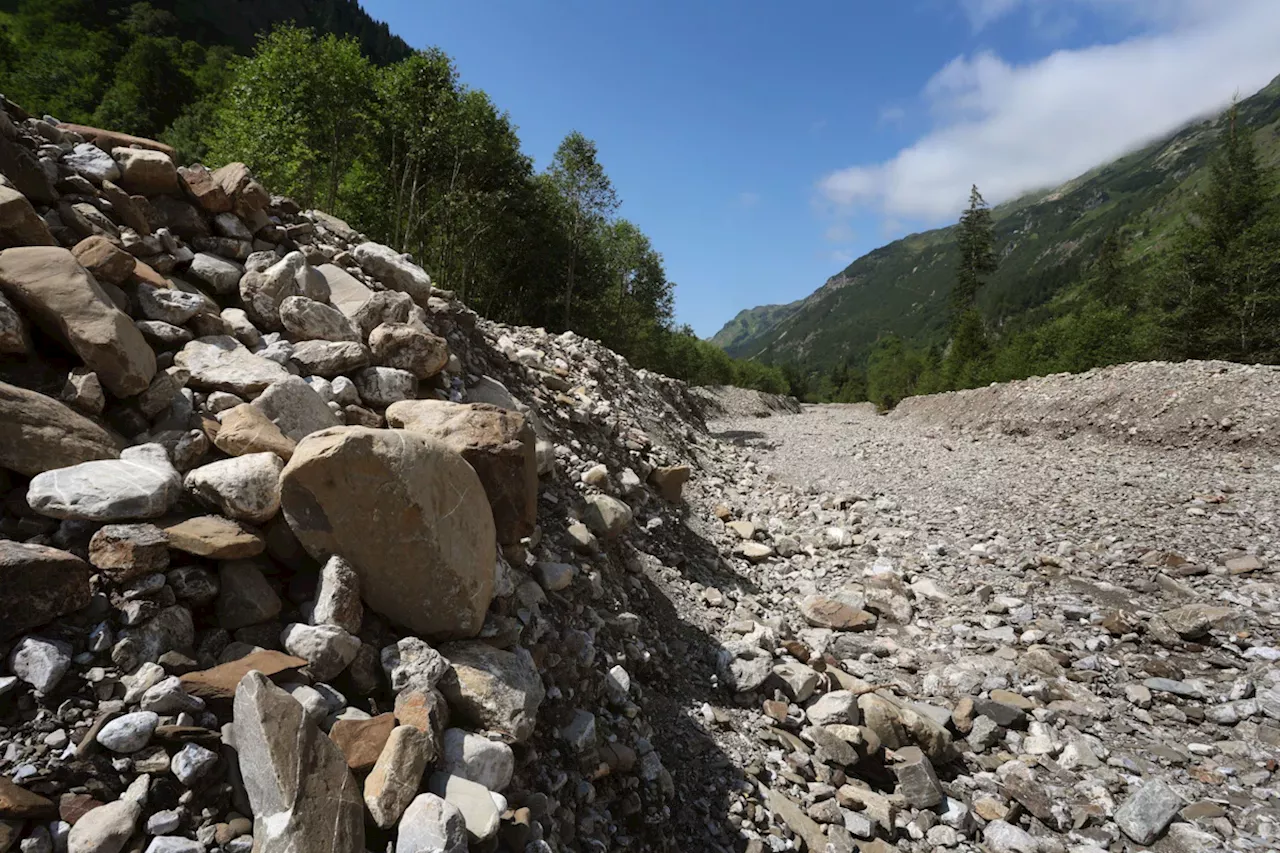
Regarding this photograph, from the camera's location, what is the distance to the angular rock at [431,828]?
2.03 metres

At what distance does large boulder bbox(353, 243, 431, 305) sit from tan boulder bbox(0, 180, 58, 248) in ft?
9.43

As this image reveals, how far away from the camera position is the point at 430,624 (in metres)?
3.04

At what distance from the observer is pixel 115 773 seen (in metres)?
→ 1.91

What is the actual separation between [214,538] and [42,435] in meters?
0.91

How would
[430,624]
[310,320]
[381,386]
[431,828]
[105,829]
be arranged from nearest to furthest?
[105,829]
[431,828]
[430,624]
[381,386]
[310,320]

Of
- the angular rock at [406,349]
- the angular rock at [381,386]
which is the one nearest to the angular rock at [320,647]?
the angular rock at [381,386]

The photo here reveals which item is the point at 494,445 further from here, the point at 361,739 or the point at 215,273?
the point at 215,273

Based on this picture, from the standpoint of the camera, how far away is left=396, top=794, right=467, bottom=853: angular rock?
6.64ft

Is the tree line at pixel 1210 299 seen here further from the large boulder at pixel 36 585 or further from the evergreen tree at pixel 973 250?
the large boulder at pixel 36 585

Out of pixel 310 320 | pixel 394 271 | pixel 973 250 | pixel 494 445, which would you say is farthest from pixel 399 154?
pixel 973 250

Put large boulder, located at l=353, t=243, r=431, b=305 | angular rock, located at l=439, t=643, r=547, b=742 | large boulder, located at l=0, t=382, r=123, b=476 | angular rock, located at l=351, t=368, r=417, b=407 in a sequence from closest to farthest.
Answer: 1. large boulder, located at l=0, t=382, r=123, b=476
2. angular rock, located at l=439, t=643, r=547, b=742
3. angular rock, located at l=351, t=368, r=417, b=407
4. large boulder, located at l=353, t=243, r=431, b=305

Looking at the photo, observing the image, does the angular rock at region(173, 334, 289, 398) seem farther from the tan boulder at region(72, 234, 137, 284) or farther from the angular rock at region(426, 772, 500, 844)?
the angular rock at region(426, 772, 500, 844)

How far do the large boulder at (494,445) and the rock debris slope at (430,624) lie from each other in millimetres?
25

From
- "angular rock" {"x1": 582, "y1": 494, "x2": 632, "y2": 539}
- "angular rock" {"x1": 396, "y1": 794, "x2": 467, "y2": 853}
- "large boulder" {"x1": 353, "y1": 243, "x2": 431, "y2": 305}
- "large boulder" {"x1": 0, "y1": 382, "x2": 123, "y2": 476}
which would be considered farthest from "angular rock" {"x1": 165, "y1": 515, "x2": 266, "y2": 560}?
"large boulder" {"x1": 353, "y1": 243, "x2": 431, "y2": 305}
